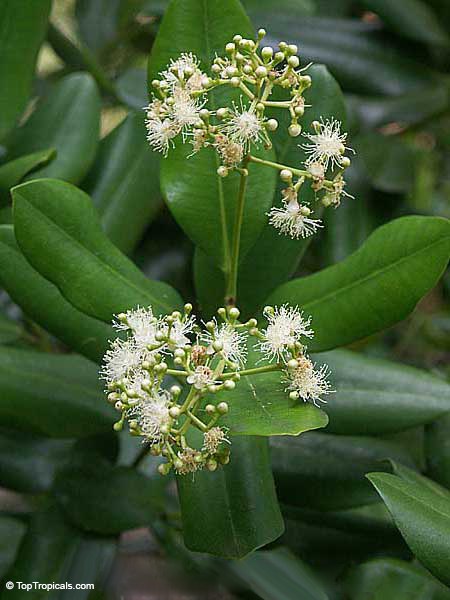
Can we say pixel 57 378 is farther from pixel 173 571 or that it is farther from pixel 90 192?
pixel 173 571

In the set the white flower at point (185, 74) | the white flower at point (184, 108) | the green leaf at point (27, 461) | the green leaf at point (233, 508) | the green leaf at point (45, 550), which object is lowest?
the green leaf at point (45, 550)

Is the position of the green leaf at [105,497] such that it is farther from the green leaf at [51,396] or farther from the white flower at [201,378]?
the white flower at [201,378]

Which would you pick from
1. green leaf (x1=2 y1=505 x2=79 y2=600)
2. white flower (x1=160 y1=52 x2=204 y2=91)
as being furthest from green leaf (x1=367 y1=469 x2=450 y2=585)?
green leaf (x1=2 y1=505 x2=79 y2=600)

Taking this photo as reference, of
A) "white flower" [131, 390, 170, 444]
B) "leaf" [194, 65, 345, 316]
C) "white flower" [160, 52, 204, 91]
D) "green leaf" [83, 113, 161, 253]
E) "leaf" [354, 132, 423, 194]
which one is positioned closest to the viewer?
"white flower" [131, 390, 170, 444]

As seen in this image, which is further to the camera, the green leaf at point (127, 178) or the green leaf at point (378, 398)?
the green leaf at point (127, 178)

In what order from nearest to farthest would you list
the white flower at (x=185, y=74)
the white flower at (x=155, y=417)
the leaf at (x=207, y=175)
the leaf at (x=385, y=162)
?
1. the white flower at (x=155, y=417)
2. the white flower at (x=185, y=74)
3. the leaf at (x=207, y=175)
4. the leaf at (x=385, y=162)

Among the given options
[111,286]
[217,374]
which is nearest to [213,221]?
[111,286]

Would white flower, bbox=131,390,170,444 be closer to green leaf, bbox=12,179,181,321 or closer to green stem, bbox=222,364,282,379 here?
green stem, bbox=222,364,282,379

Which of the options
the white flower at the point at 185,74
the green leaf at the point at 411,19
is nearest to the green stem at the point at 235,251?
the white flower at the point at 185,74
